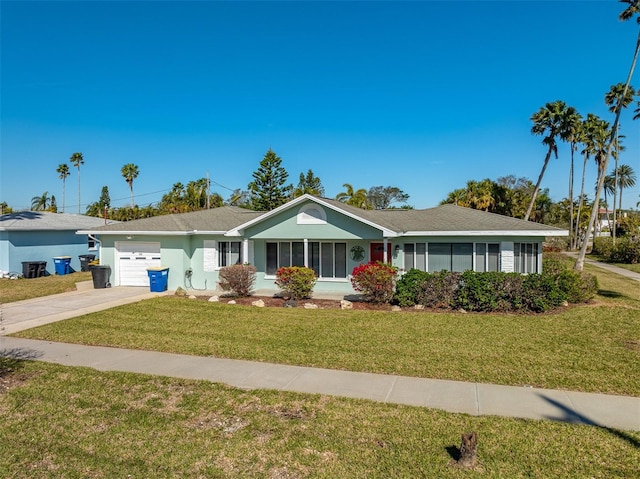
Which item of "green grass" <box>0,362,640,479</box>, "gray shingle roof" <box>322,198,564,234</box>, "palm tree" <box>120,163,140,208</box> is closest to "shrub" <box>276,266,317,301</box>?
"gray shingle roof" <box>322,198,564,234</box>

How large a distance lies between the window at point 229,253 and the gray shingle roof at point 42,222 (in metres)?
12.1

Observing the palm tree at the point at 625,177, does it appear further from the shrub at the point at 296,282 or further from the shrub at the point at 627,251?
the shrub at the point at 296,282

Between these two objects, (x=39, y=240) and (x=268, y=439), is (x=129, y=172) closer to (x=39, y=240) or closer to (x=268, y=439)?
(x=39, y=240)

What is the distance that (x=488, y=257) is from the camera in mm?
15203

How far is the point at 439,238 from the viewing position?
51.1 feet

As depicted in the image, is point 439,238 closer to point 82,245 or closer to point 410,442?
point 410,442

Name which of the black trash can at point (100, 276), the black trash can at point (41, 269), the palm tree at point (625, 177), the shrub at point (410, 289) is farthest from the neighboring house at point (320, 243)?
the palm tree at point (625, 177)

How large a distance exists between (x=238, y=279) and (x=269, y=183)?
96.0 ft

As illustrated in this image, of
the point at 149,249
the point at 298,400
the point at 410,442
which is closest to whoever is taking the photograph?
the point at 410,442

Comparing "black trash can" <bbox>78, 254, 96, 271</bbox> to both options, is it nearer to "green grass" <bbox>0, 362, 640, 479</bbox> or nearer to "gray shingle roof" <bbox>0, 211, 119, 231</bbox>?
"gray shingle roof" <bbox>0, 211, 119, 231</bbox>

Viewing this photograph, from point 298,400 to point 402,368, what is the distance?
2.36 meters

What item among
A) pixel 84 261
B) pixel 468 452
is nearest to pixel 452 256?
pixel 468 452

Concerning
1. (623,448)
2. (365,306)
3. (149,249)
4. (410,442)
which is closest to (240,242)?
(149,249)

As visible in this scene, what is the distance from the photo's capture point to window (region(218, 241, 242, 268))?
1806 cm
